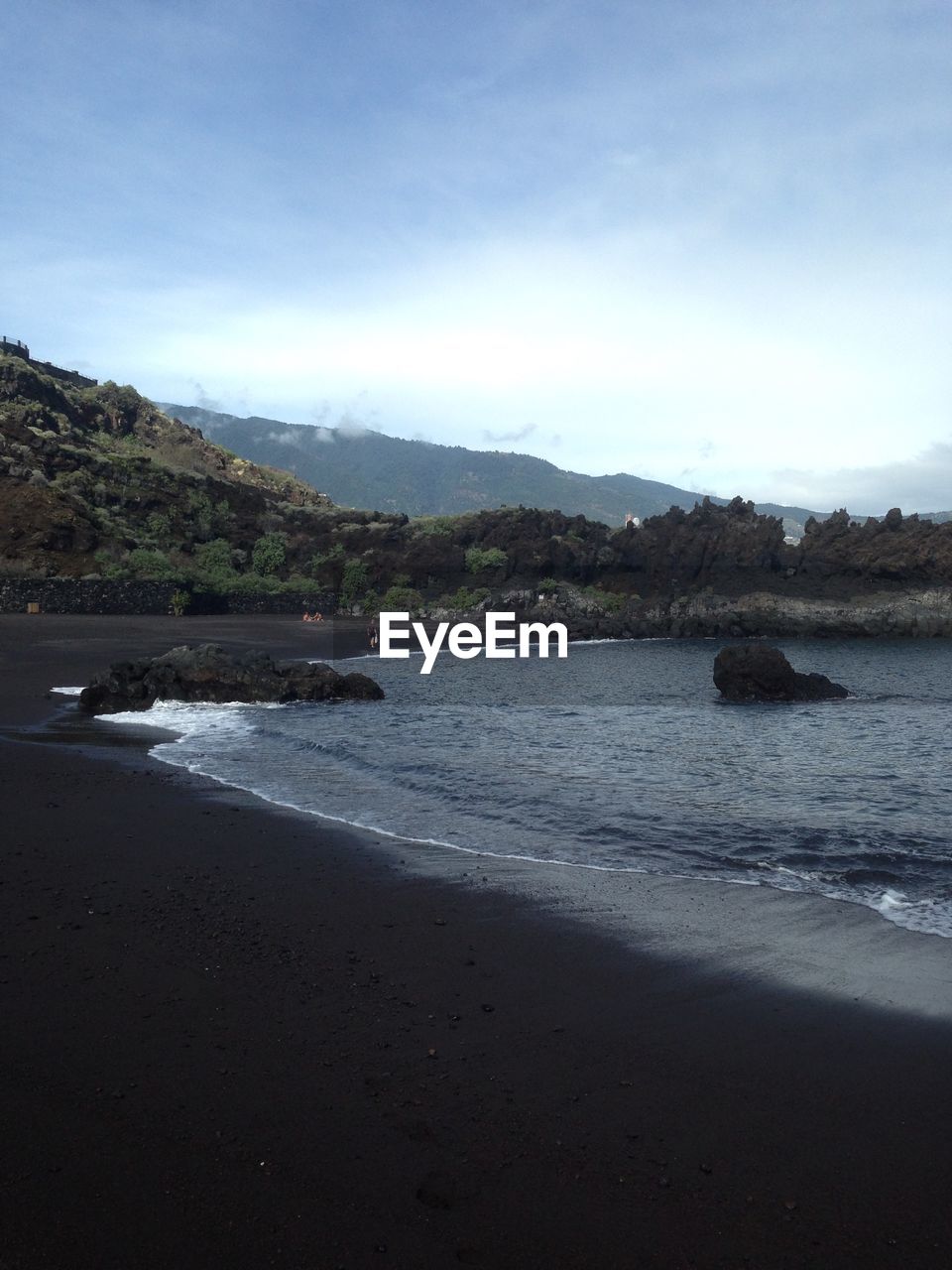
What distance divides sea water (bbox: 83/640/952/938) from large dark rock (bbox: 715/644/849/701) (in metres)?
0.93

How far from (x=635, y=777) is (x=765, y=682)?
1583cm

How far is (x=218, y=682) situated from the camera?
26.0 metres

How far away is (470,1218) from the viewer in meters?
4.08

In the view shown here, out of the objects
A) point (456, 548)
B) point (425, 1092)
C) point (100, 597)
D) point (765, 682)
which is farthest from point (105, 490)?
point (425, 1092)

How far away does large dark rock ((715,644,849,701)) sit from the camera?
30.5 meters

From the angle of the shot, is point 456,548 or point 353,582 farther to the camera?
point 456,548

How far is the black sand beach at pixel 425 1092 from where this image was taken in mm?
3975

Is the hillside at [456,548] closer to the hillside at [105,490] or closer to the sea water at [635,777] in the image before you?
the hillside at [105,490]

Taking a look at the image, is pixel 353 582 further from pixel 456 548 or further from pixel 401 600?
pixel 456 548

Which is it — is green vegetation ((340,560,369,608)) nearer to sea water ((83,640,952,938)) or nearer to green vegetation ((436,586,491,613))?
green vegetation ((436,586,491,613))

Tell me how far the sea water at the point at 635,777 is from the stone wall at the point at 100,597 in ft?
98.5

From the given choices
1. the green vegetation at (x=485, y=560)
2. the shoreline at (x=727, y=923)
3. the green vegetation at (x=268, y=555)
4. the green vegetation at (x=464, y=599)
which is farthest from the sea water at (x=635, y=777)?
the green vegetation at (x=485, y=560)

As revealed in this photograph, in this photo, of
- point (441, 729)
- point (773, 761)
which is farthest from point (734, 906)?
point (441, 729)
